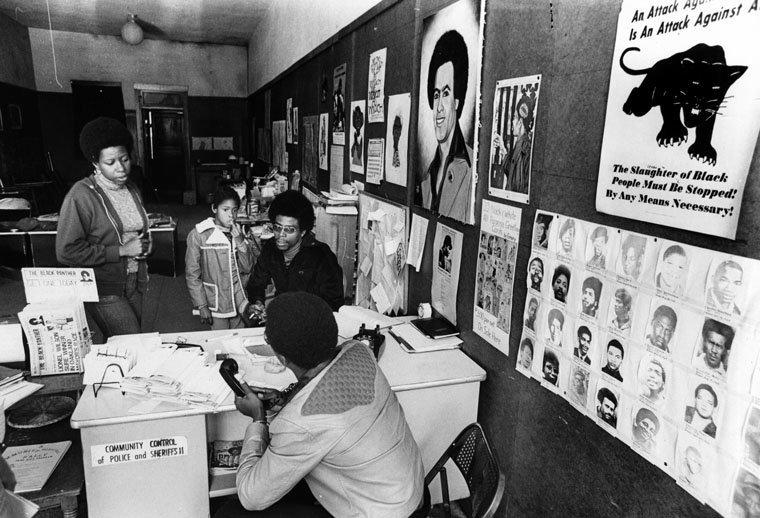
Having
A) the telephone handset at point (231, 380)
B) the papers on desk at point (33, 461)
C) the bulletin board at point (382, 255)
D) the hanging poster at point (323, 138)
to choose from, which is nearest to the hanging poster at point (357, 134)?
the bulletin board at point (382, 255)

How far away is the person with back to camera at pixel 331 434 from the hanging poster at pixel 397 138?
139 centimetres

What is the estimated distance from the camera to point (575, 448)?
4.98 feet

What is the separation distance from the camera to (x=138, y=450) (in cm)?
168

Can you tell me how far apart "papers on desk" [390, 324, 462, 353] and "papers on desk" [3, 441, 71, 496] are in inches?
51.0

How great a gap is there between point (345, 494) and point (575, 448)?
2.25ft

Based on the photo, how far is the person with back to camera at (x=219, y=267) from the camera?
3.10m

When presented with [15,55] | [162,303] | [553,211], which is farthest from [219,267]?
[15,55]

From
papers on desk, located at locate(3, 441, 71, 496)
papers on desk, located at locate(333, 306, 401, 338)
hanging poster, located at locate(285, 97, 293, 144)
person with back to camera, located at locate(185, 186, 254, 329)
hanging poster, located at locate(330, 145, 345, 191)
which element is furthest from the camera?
hanging poster, located at locate(285, 97, 293, 144)

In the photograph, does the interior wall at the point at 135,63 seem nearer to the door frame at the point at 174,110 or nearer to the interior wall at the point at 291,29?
the door frame at the point at 174,110

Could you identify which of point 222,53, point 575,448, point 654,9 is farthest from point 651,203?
point 222,53

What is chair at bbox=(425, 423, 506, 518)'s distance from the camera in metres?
1.27

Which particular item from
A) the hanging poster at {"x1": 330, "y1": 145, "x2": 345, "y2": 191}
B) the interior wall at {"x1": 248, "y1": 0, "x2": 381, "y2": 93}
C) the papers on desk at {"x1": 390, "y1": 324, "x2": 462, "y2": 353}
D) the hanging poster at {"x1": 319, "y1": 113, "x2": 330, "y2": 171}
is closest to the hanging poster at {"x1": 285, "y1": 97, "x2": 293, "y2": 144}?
the interior wall at {"x1": 248, "y1": 0, "x2": 381, "y2": 93}

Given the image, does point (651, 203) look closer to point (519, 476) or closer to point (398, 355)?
point (519, 476)

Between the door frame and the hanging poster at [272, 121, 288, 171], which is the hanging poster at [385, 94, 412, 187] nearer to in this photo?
the hanging poster at [272, 121, 288, 171]
